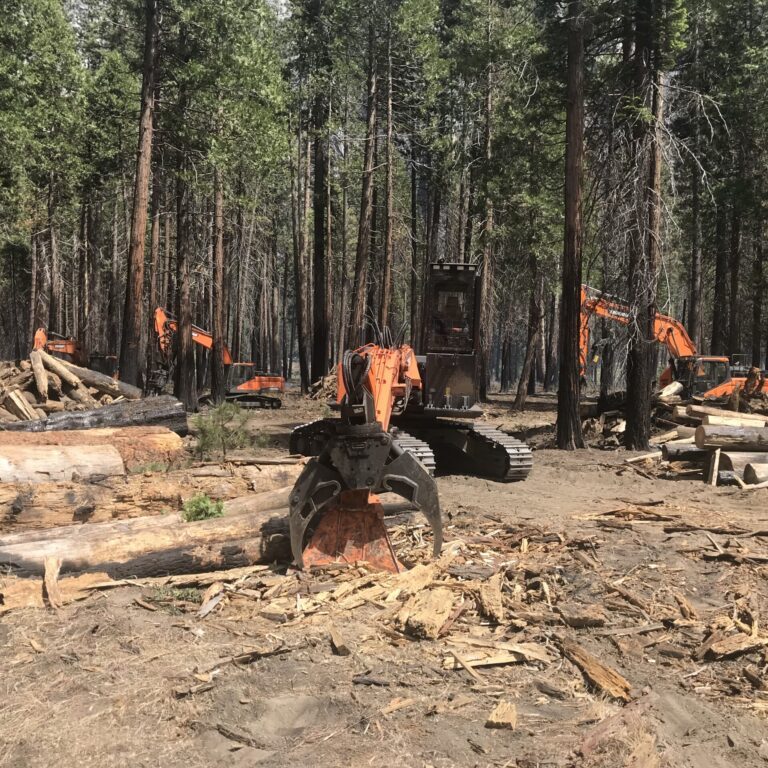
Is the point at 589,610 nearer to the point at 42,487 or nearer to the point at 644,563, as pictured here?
the point at 644,563

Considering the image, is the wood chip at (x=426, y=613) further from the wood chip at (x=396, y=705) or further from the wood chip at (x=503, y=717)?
the wood chip at (x=503, y=717)

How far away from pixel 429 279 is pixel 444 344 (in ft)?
3.44

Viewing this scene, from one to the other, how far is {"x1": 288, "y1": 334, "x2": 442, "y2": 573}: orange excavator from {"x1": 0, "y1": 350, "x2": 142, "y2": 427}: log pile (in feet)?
28.5

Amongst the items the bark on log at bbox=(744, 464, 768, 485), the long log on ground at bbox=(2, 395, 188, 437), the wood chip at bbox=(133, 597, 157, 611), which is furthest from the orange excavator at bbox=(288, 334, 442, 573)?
the long log on ground at bbox=(2, 395, 188, 437)

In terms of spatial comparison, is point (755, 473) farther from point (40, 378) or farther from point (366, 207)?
point (366, 207)

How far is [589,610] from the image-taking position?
17.6ft

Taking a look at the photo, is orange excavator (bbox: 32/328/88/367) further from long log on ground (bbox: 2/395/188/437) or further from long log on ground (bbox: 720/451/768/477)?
long log on ground (bbox: 720/451/768/477)

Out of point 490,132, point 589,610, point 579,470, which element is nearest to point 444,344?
point 579,470

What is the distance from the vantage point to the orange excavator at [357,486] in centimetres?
574

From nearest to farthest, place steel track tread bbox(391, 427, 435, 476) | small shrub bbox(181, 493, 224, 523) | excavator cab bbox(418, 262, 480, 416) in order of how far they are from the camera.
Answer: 1. small shrub bbox(181, 493, 224, 523)
2. steel track tread bbox(391, 427, 435, 476)
3. excavator cab bbox(418, 262, 480, 416)

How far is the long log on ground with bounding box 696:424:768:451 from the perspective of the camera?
1159 cm

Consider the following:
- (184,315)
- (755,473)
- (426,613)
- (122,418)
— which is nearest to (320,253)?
(184,315)

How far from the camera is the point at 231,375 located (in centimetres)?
2647

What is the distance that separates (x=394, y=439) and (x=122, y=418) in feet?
20.9
